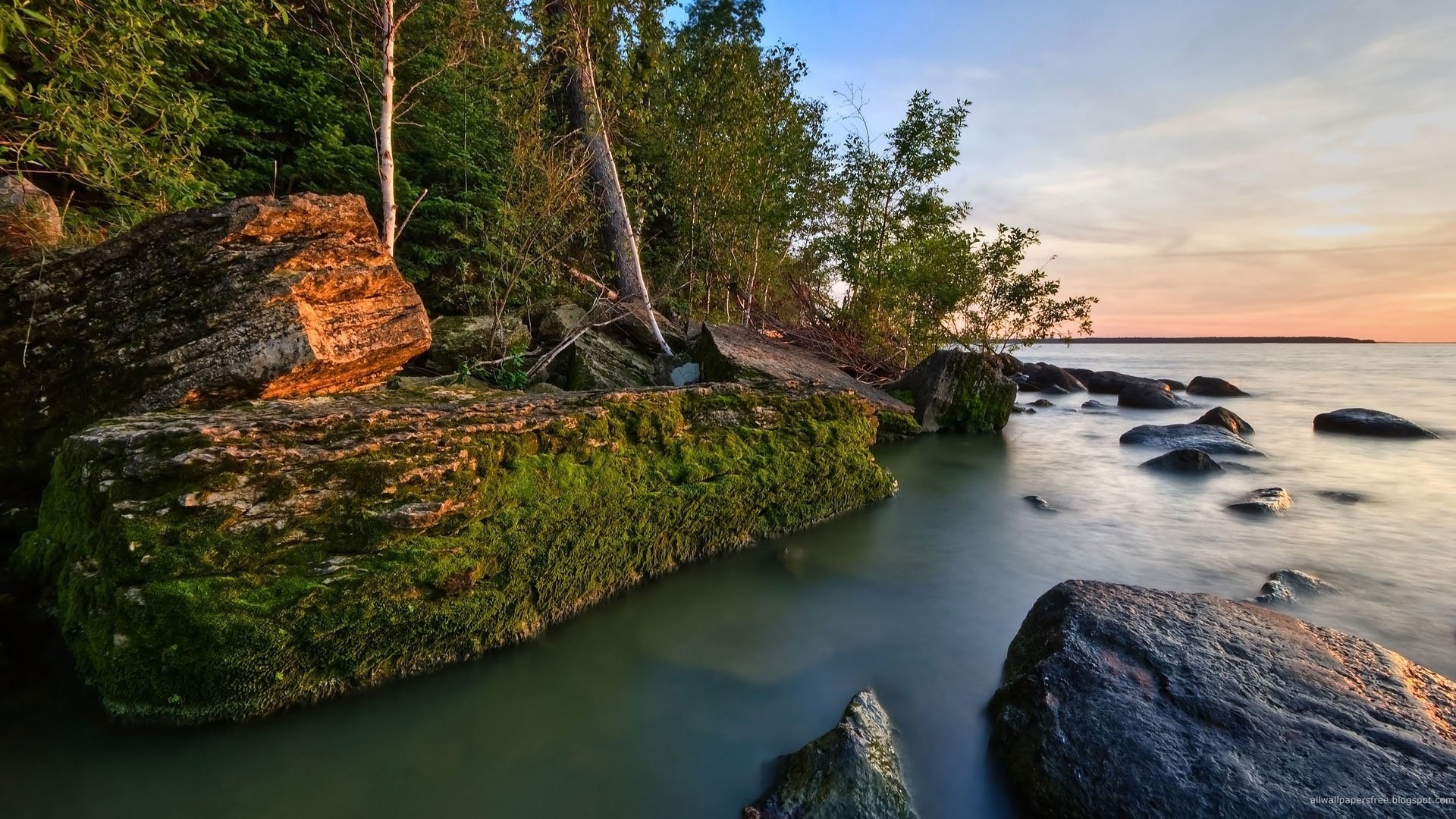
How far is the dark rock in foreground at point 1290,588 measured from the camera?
4.46m

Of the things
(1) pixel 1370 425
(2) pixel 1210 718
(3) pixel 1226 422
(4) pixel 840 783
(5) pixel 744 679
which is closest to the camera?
(4) pixel 840 783

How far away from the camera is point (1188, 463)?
8773 mm

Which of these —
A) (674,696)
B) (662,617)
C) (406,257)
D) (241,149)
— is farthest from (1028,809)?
(241,149)

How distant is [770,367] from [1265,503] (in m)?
6.68

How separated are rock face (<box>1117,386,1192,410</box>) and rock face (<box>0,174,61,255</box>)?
79.3ft

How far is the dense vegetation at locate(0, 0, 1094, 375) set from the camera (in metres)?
5.16

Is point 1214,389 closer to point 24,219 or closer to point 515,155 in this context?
point 515,155

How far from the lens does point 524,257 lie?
8.25 m

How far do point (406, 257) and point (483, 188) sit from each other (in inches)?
72.5

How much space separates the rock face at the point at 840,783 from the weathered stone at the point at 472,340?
267 inches

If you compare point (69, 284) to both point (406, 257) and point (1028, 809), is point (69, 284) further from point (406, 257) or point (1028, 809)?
point (1028, 809)

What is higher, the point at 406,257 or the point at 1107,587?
the point at 406,257

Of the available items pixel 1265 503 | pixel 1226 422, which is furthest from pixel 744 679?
pixel 1226 422

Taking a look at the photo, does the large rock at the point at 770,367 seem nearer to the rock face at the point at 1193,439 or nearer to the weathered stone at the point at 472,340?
the weathered stone at the point at 472,340
